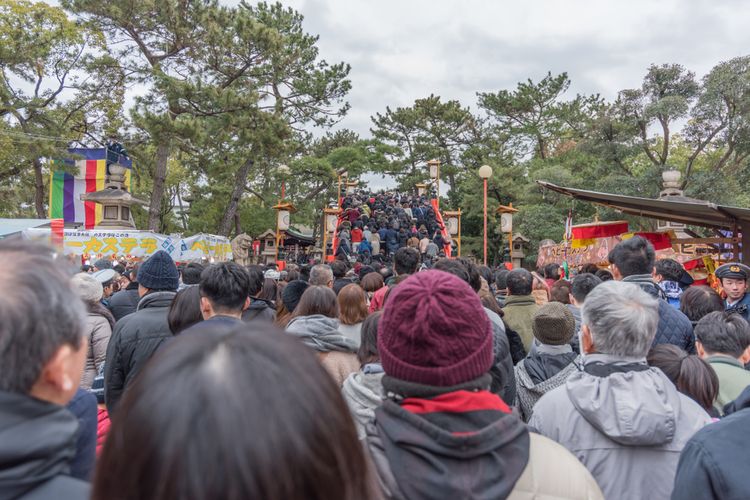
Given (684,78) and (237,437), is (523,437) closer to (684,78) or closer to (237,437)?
(237,437)

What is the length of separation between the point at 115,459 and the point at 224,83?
761 inches

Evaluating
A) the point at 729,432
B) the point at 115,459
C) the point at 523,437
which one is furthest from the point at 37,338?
the point at 729,432

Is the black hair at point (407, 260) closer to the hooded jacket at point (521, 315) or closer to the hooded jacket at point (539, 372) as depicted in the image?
the hooded jacket at point (521, 315)

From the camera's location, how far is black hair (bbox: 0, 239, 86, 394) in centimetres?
98

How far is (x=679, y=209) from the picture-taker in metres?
7.74

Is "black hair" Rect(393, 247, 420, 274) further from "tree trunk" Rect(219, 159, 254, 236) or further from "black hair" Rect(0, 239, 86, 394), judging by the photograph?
"tree trunk" Rect(219, 159, 254, 236)

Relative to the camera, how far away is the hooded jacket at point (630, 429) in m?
1.75

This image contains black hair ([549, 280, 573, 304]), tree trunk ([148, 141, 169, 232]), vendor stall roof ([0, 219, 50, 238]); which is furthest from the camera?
tree trunk ([148, 141, 169, 232])

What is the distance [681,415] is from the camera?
1.83 metres

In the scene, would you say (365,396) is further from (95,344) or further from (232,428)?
(95,344)

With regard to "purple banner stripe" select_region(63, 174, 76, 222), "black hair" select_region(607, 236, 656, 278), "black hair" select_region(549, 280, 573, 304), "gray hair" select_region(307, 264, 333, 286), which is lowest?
"black hair" select_region(549, 280, 573, 304)

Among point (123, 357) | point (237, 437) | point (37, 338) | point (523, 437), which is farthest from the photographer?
point (123, 357)

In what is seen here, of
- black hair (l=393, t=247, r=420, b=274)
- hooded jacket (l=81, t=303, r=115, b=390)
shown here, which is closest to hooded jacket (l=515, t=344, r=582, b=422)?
hooded jacket (l=81, t=303, r=115, b=390)

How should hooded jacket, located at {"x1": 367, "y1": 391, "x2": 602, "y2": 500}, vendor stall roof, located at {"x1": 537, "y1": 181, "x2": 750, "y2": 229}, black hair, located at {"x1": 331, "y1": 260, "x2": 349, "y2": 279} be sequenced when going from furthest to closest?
black hair, located at {"x1": 331, "y1": 260, "x2": 349, "y2": 279}
vendor stall roof, located at {"x1": 537, "y1": 181, "x2": 750, "y2": 229}
hooded jacket, located at {"x1": 367, "y1": 391, "x2": 602, "y2": 500}
